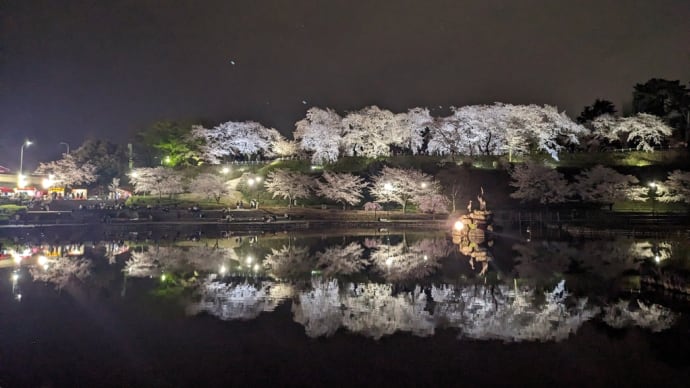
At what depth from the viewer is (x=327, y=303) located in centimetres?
1481

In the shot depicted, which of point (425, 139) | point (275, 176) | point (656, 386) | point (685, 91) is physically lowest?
point (656, 386)

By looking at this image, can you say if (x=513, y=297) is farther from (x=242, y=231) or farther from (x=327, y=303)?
(x=242, y=231)

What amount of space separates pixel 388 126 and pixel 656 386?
69672 millimetres

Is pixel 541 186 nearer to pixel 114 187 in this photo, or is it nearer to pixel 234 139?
pixel 234 139

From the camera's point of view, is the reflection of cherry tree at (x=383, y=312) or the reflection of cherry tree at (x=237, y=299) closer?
the reflection of cherry tree at (x=383, y=312)

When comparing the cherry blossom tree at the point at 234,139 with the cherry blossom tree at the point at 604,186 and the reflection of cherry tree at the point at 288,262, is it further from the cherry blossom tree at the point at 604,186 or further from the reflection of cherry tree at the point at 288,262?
the reflection of cherry tree at the point at 288,262

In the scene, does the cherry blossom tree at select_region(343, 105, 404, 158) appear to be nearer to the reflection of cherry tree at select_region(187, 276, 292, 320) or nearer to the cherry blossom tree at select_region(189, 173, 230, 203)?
the cherry blossom tree at select_region(189, 173, 230, 203)

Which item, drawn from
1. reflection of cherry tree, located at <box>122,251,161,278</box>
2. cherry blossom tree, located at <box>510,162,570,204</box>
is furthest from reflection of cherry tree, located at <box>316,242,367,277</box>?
cherry blossom tree, located at <box>510,162,570,204</box>

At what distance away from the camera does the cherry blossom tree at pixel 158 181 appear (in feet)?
227

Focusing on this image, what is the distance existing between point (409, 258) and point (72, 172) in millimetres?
75350

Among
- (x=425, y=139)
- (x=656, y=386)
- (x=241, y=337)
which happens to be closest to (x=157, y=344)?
(x=241, y=337)

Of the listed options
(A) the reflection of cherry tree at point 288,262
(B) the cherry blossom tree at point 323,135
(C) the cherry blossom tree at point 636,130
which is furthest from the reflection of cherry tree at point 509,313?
(C) the cherry blossom tree at point 636,130

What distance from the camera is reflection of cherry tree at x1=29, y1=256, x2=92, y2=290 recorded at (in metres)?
18.9

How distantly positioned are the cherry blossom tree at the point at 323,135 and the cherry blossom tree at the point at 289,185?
9.77 m
